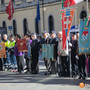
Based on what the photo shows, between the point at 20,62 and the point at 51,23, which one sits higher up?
the point at 51,23

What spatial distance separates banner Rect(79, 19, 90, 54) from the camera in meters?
10.1

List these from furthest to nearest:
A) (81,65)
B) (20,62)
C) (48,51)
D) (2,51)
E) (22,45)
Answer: (2,51) < (20,62) < (22,45) < (48,51) < (81,65)

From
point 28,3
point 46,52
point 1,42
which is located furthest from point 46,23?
point 46,52

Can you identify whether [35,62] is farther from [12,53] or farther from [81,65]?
[81,65]

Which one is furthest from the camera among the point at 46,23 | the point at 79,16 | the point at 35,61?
the point at 46,23

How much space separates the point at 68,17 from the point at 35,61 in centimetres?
281

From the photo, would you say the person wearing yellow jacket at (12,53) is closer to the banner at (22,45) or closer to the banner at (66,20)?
the banner at (22,45)

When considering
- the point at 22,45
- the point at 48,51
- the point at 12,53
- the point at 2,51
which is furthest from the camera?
the point at 2,51

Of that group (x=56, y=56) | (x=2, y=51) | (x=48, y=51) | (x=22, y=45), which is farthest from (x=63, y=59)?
(x=2, y=51)

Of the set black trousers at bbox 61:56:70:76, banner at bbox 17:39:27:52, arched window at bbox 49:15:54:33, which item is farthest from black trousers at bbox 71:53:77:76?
arched window at bbox 49:15:54:33

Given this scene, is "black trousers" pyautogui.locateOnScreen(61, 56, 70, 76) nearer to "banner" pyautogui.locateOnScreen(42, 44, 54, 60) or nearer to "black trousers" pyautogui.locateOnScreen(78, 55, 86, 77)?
"banner" pyautogui.locateOnScreen(42, 44, 54, 60)

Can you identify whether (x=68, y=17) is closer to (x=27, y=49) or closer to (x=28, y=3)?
(x=27, y=49)

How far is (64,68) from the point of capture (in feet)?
36.3

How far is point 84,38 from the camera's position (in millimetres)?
10203
